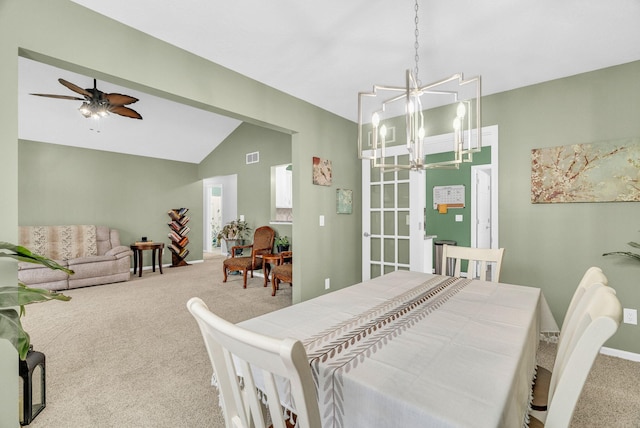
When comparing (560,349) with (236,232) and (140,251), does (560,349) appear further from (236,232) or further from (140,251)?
(140,251)

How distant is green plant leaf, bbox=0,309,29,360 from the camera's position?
93 cm

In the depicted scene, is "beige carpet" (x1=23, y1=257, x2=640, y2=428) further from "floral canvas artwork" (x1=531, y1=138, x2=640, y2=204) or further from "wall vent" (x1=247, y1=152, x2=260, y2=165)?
"wall vent" (x1=247, y1=152, x2=260, y2=165)

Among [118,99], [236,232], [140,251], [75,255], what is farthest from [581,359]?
[75,255]

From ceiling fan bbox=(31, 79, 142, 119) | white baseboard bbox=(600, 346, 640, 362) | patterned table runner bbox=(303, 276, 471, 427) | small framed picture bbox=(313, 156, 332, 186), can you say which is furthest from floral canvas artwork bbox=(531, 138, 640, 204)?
ceiling fan bbox=(31, 79, 142, 119)

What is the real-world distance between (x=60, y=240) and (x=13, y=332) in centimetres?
508

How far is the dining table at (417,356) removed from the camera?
2.46 ft

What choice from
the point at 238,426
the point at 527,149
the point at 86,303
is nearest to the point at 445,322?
the point at 238,426

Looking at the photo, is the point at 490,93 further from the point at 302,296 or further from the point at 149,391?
the point at 149,391

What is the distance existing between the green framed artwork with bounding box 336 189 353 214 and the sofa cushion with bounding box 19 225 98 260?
14.7 feet

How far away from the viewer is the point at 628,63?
236 centimetres

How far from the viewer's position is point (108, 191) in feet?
18.4

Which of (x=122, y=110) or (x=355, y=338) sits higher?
(x=122, y=110)

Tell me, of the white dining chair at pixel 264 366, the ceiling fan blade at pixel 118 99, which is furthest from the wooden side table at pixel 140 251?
the white dining chair at pixel 264 366

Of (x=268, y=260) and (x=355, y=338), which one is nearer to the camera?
(x=355, y=338)
